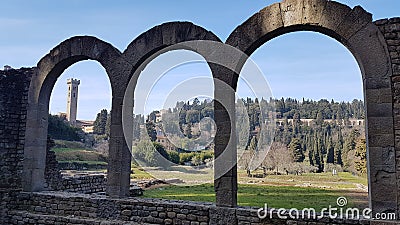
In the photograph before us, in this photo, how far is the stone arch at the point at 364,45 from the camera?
4984mm

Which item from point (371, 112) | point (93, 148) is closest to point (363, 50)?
point (371, 112)

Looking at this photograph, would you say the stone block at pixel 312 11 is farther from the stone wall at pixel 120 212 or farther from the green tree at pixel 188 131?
the green tree at pixel 188 131

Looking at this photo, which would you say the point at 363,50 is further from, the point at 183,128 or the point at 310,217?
the point at 183,128

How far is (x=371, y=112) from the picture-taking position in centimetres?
518

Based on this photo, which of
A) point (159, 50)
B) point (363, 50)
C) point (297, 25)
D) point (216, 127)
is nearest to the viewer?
point (363, 50)

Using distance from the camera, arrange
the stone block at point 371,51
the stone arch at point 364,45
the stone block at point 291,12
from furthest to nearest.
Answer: the stone block at point 291,12 → the stone block at point 371,51 → the stone arch at point 364,45

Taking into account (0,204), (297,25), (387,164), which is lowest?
(0,204)

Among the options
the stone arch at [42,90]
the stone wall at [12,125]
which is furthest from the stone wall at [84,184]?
the stone arch at [42,90]

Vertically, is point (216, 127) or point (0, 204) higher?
point (216, 127)

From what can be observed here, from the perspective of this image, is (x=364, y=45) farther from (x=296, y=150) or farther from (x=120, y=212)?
(x=296, y=150)

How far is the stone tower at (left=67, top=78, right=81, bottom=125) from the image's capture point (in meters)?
72.1

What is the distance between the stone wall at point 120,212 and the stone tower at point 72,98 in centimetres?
6750

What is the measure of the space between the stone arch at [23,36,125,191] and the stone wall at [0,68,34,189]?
0.30 metres

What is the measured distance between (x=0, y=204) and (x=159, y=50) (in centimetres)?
518
